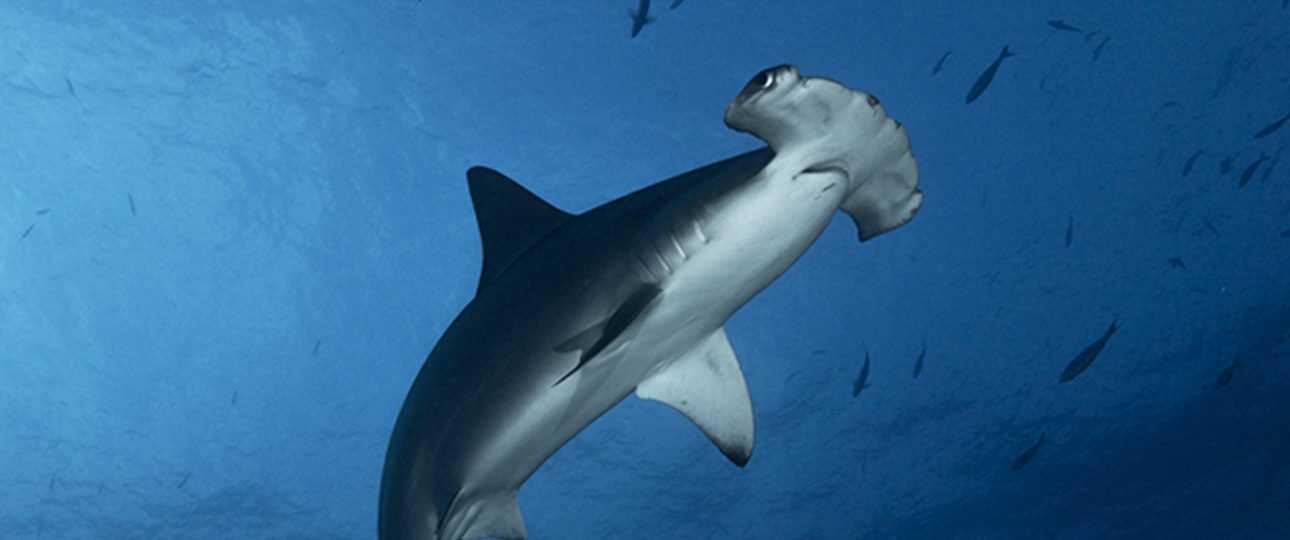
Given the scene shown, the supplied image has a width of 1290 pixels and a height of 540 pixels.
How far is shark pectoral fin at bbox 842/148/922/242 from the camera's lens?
3141 mm

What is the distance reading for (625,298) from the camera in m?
3.15

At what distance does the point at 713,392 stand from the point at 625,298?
37.4 inches

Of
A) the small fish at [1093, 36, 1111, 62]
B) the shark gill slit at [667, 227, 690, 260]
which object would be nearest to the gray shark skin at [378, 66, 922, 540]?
the shark gill slit at [667, 227, 690, 260]

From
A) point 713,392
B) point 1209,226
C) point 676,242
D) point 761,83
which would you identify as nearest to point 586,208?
point 713,392

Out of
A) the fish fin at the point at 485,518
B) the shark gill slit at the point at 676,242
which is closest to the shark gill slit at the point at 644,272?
the shark gill slit at the point at 676,242

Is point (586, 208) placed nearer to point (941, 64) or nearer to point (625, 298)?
point (941, 64)

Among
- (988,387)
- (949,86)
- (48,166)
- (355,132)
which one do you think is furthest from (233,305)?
(988,387)

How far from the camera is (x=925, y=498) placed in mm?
22375

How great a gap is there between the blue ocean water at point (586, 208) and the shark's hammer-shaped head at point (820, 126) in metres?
7.41

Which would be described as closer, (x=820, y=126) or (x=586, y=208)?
(x=820, y=126)

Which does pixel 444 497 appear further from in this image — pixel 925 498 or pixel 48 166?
pixel 925 498

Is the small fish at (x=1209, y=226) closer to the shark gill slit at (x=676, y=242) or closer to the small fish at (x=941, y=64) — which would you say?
the small fish at (x=941, y=64)

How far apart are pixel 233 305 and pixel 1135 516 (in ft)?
81.9

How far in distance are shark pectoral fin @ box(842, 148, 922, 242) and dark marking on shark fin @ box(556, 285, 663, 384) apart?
2.76 ft
